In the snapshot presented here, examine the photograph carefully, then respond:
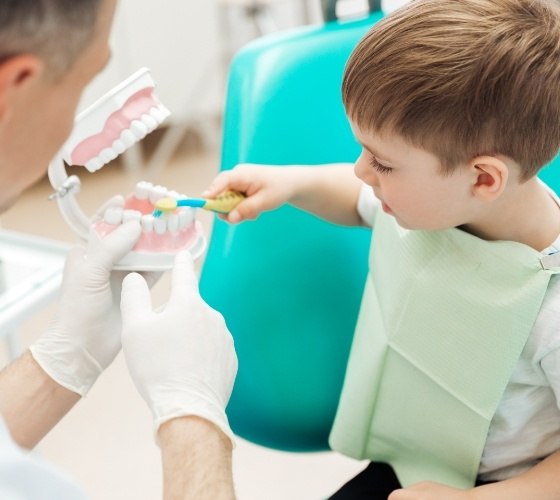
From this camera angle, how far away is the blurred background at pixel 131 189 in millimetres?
1701

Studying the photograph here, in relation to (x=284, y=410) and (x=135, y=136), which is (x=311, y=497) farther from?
(x=135, y=136)

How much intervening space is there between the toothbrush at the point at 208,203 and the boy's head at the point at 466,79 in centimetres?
24

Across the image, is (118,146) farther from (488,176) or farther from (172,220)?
(488,176)

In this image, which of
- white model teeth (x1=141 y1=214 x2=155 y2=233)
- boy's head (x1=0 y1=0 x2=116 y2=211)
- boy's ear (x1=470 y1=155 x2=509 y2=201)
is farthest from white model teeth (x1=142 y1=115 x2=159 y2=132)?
boy's ear (x1=470 y1=155 x2=509 y2=201)

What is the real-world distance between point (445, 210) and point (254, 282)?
0.33m

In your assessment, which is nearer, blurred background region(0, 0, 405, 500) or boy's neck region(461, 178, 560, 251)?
boy's neck region(461, 178, 560, 251)

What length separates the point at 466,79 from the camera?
2.78 ft

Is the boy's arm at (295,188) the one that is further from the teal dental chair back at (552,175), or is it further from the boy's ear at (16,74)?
the boy's ear at (16,74)

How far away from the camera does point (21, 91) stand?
0.69 meters

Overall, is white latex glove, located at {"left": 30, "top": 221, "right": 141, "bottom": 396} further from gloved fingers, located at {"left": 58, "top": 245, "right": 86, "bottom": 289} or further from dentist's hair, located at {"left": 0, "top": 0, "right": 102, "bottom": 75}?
dentist's hair, located at {"left": 0, "top": 0, "right": 102, "bottom": 75}

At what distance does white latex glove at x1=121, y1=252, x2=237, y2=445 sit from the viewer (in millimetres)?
896

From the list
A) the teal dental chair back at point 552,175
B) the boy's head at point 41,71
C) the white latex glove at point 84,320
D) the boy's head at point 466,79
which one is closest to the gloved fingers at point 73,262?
the white latex glove at point 84,320

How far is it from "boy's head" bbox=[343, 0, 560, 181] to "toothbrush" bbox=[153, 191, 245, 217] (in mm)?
237

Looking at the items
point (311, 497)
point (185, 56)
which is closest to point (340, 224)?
point (311, 497)
